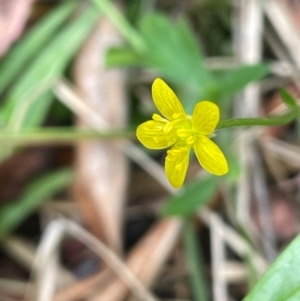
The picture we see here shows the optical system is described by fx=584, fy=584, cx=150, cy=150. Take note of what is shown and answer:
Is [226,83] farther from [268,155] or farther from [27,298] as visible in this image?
[27,298]

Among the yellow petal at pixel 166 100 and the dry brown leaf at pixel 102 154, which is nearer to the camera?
the yellow petal at pixel 166 100

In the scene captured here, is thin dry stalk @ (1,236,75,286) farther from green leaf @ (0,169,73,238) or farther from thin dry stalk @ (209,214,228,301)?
thin dry stalk @ (209,214,228,301)

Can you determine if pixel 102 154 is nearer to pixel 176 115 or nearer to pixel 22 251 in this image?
pixel 22 251

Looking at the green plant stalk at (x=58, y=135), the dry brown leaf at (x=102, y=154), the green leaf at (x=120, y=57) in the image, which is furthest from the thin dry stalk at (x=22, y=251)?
the green leaf at (x=120, y=57)

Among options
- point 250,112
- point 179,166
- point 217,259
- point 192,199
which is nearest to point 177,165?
point 179,166

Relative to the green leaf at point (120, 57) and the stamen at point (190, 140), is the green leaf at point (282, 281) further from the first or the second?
the green leaf at point (120, 57)
